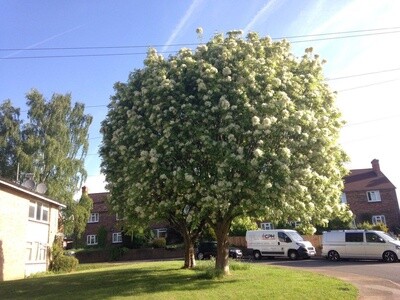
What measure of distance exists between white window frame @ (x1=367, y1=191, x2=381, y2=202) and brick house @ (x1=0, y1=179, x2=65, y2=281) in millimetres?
A: 37046

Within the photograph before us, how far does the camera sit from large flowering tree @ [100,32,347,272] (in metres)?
14.3

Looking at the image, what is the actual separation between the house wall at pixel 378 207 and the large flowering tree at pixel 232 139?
110 feet

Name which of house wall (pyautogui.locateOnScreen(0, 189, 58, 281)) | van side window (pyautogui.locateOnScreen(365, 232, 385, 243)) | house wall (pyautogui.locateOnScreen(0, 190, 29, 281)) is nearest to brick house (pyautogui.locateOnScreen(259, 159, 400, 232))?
van side window (pyautogui.locateOnScreen(365, 232, 385, 243))

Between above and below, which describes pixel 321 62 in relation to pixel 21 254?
above

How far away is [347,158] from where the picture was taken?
60.2 feet

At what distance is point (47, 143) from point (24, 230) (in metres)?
12.9

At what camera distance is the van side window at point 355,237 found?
2702cm

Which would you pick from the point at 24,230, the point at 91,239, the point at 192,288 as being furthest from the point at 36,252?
the point at 91,239

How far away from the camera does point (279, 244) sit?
A: 32.6 m

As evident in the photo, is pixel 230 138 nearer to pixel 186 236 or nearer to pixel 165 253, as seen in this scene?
pixel 186 236

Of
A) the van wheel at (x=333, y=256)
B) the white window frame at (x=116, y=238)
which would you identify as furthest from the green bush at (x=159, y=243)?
the van wheel at (x=333, y=256)

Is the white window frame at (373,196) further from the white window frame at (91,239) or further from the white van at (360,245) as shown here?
the white window frame at (91,239)

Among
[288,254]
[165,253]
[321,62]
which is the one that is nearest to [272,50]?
[321,62]

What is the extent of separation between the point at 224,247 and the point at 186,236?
417cm
